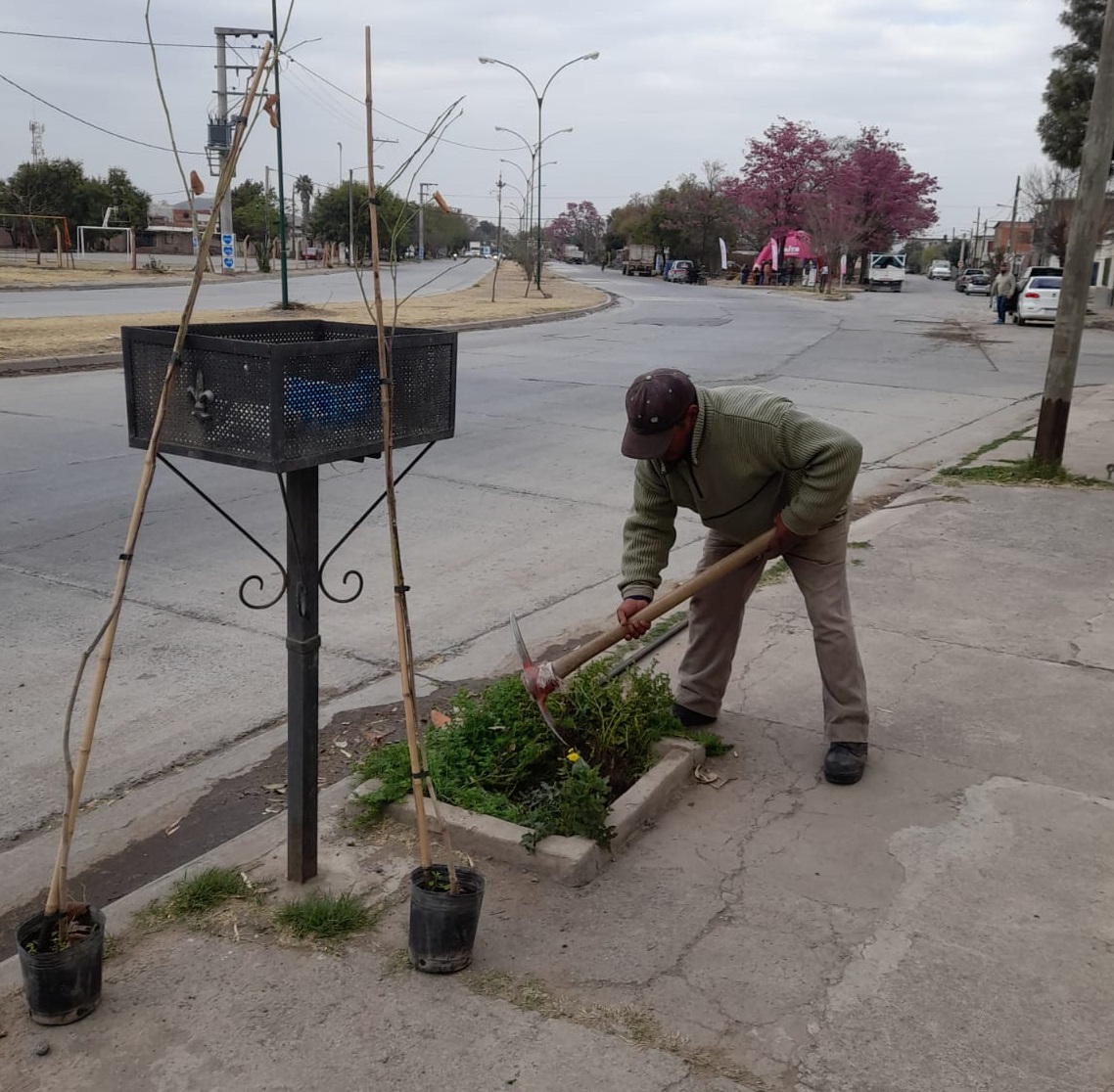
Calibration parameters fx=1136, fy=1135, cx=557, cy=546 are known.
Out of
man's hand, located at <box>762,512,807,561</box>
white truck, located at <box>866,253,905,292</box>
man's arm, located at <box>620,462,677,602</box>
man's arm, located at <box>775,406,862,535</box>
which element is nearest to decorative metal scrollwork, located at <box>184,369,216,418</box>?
man's arm, located at <box>620,462,677,602</box>

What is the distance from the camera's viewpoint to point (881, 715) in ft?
14.5

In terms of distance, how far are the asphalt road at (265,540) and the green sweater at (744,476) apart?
1.68 meters

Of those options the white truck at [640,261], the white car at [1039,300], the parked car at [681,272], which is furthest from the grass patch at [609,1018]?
the white truck at [640,261]

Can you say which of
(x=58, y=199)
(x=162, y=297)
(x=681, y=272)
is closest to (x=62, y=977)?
(x=162, y=297)

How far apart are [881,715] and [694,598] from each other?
936mm

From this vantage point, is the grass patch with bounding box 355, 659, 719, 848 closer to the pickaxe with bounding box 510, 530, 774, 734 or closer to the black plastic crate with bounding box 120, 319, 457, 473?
the pickaxe with bounding box 510, 530, 774, 734

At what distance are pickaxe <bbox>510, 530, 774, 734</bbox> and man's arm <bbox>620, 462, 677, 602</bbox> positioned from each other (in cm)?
11

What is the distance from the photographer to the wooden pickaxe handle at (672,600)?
11.3 ft

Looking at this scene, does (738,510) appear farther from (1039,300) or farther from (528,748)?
(1039,300)

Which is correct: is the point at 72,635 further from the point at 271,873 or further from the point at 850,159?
the point at 850,159

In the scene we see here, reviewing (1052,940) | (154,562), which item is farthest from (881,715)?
(154,562)

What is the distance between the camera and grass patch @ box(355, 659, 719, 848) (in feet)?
11.6

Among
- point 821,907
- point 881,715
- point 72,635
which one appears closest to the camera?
point 821,907

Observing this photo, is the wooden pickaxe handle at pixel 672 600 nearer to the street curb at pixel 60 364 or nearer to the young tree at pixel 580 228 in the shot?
the street curb at pixel 60 364
